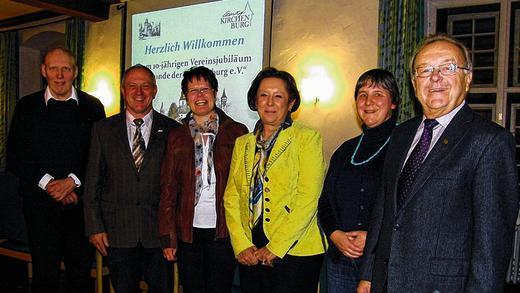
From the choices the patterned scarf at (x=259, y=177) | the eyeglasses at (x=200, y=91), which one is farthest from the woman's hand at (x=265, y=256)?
the eyeglasses at (x=200, y=91)

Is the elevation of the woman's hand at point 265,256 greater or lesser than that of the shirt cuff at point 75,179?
lesser

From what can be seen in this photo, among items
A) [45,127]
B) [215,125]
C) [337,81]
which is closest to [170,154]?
[215,125]

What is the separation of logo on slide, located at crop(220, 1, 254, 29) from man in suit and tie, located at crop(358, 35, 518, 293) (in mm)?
3723

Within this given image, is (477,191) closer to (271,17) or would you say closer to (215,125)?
(215,125)

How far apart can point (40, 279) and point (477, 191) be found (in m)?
2.58

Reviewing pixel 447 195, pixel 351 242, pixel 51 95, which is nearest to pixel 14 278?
pixel 51 95

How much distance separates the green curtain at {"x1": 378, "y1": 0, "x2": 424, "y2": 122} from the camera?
4.15m

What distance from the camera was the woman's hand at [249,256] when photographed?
2102mm

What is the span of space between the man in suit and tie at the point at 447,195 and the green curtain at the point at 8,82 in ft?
25.8

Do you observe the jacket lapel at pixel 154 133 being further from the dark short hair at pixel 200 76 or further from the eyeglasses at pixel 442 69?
the eyeglasses at pixel 442 69

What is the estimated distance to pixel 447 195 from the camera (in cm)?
138

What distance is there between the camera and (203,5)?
5.48 m

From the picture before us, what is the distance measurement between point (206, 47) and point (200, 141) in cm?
327

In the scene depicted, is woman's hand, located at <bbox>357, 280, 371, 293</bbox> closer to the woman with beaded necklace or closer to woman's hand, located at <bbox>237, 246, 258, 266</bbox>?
the woman with beaded necklace
